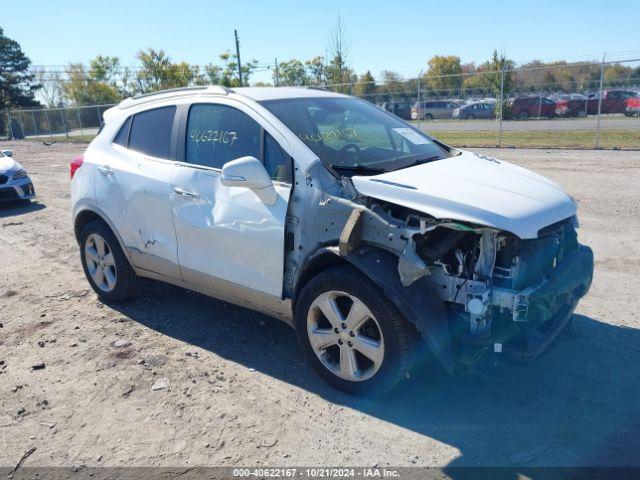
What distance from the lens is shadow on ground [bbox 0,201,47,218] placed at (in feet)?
33.6

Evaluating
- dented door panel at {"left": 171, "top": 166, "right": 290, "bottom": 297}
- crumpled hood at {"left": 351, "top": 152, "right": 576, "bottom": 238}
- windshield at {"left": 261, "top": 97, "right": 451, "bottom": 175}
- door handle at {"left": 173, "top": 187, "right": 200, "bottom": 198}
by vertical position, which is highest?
windshield at {"left": 261, "top": 97, "right": 451, "bottom": 175}

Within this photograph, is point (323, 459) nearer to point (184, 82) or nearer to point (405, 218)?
point (405, 218)

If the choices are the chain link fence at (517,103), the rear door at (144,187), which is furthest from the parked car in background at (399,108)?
the rear door at (144,187)

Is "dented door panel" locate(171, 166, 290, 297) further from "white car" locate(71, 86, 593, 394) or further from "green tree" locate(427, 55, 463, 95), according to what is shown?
"green tree" locate(427, 55, 463, 95)

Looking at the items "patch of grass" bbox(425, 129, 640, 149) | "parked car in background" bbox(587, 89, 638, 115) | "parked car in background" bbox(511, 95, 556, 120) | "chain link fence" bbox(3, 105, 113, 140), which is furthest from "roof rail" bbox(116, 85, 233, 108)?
"chain link fence" bbox(3, 105, 113, 140)

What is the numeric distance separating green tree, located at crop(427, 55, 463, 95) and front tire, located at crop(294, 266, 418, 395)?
2297 cm

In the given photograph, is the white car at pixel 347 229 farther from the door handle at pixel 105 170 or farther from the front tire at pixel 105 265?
the front tire at pixel 105 265

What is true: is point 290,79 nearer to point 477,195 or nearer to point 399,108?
point 399,108

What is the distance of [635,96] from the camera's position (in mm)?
28812

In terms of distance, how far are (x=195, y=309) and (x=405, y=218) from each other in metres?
2.59

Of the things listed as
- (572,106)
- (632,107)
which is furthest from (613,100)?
(572,106)

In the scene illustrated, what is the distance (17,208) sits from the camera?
35.3 ft

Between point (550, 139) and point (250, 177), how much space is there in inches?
694

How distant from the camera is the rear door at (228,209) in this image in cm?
376
